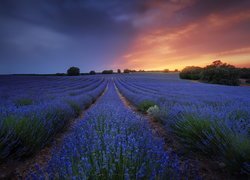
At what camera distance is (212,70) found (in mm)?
32594

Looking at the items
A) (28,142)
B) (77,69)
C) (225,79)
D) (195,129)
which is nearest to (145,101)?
(195,129)

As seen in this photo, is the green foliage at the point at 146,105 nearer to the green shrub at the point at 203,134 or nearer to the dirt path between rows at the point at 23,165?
the green shrub at the point at 203,134

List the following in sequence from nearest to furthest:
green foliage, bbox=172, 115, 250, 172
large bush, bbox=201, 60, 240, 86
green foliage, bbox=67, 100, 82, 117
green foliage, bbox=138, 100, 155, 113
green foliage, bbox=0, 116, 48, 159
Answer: green foliage, bbox=172, 115, 250, 172
green foliage, bbox=0, 116, 48, 159
green foliage, bbox=67, 100, 82, 117
green foliage, bbox=138, 100, 155, 113
large bush, bbox=201, 60, 240, 86

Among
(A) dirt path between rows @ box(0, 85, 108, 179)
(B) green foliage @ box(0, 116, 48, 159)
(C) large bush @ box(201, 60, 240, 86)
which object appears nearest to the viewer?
(A) dirt path between rows @ box(0, 85, 108, 179)

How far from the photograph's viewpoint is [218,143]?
1986 mm

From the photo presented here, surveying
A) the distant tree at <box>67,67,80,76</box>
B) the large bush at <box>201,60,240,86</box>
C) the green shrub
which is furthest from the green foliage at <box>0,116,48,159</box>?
the distant tree at <box>67,67,80,76</box>

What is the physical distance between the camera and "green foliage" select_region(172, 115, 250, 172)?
1.60 m

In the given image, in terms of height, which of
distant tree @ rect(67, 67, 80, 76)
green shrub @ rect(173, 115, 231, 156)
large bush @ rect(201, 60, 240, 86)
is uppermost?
distant tree @ rect(67, 67, 80, 76)

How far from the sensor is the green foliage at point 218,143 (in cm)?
160

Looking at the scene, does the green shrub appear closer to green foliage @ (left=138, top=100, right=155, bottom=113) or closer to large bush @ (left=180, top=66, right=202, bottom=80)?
green foliage @ (left=138, top=100, right=155, bottom=113)

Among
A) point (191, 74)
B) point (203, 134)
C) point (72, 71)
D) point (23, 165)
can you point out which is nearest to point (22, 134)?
point (23, 165)

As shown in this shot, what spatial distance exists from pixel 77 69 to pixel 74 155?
55.0m

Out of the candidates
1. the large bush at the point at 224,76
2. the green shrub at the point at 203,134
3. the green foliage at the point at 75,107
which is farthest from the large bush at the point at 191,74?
the green shrub at the point at 203,134

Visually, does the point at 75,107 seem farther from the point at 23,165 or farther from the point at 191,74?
the point at 191,74
